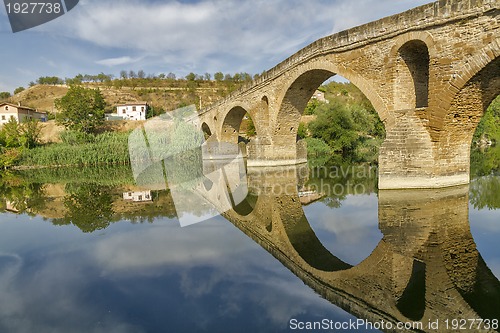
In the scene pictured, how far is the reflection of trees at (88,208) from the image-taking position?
807 cm

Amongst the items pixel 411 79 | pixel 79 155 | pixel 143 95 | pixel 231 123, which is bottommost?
pixel 79 155

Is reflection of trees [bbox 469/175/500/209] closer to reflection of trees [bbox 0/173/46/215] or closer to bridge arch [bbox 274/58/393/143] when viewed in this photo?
bridge arch [bbox 274/58/393/143]

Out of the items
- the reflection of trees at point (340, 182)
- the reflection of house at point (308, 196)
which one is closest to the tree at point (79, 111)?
the reflection of trees at point (340, 182)

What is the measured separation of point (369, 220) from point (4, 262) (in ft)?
22.0

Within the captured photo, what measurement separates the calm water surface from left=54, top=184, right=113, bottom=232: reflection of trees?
0.30 feet

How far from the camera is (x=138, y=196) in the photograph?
11.7m

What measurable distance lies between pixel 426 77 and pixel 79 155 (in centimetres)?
2507

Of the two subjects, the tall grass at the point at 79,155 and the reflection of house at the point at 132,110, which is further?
the reflection of house at the point at 132,110

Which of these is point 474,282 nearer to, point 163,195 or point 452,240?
point 452,240

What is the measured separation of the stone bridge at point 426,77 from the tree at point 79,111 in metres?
32.0

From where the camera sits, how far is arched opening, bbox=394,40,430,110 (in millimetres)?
10055

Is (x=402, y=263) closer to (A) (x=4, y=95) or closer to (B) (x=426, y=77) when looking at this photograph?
(B) (x=426, y=77)

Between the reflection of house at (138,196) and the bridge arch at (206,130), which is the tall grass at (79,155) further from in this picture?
the reflection of house at (138,196)

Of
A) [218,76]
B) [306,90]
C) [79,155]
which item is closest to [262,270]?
[306,90]
